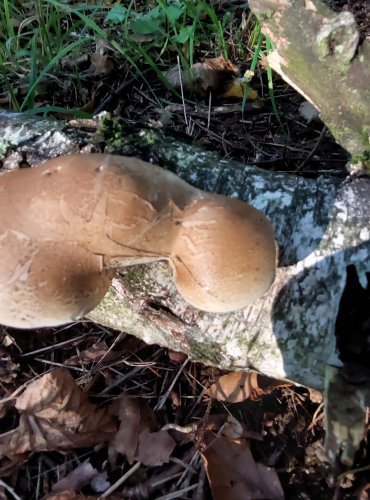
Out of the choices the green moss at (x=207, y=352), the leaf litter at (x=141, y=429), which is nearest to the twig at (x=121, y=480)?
the leaf litter at (x=141, y=429)

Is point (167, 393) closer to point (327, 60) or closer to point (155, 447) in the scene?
point (155, 447)

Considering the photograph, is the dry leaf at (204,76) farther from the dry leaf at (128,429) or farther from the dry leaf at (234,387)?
the dry leaf at (128,429)

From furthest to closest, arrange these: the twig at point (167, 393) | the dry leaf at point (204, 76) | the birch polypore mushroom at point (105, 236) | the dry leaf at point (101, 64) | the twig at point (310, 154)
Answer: the dry leaf at point (101, 64)
the dry leaf at point (204, 76)
the twig at point (310, 154)
the twig at point (167, 393)
the birch polypore mushroom at point (105, 236)

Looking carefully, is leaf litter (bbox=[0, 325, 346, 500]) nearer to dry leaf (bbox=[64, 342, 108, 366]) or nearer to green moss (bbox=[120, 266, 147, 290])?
dry leaf (bbox=[64, 342, 108, 366])

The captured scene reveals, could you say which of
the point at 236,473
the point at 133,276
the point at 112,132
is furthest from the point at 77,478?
the point at 112,132

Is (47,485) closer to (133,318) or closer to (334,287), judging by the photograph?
(133,318)

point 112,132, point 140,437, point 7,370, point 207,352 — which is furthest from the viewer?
point 7,370

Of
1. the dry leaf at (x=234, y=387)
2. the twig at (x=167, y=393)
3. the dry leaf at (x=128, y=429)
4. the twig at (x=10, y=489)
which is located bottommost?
the twig at (x=10, y=489)
